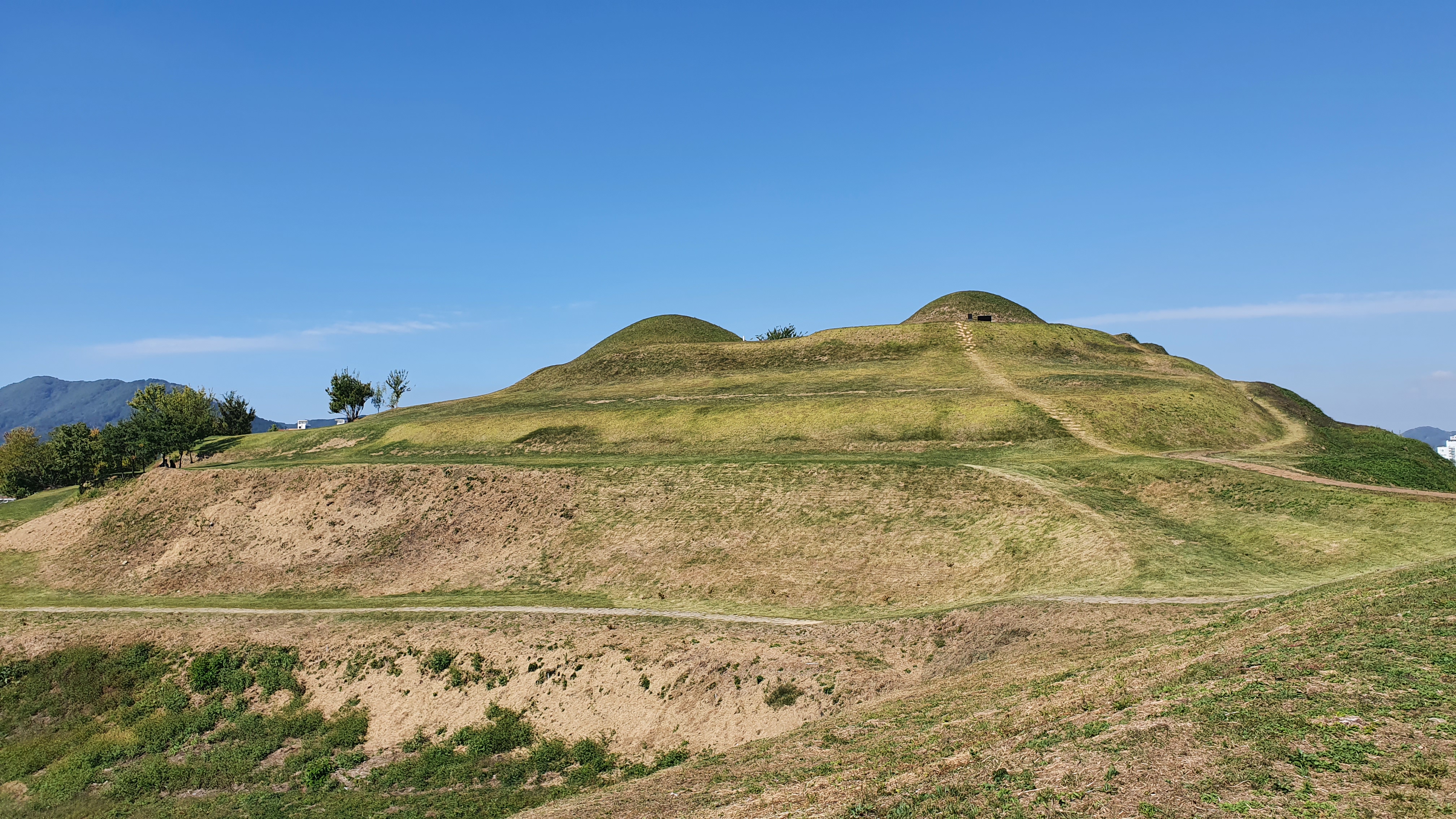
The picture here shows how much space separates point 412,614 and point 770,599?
19530mm

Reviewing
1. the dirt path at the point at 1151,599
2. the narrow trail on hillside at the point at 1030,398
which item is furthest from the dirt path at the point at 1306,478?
the dirt path at the point at 1151,599

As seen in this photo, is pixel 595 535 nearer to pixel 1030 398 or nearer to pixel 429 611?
pixel 429 611

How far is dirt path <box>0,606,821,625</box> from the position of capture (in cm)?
3800

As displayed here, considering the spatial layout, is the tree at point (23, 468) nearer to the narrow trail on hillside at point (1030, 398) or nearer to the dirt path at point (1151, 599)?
the narrow trail on hillside at point (1030, 398)

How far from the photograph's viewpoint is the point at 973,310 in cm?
11394

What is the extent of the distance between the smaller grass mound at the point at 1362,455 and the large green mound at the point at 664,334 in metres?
74.8

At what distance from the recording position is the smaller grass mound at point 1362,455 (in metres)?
49.7

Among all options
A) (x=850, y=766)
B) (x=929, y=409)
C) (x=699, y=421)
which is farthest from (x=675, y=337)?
(x=850, y=766)

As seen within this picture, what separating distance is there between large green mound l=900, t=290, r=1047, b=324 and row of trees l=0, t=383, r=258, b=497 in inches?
3627

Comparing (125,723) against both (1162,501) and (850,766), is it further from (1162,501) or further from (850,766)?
(1162,501)

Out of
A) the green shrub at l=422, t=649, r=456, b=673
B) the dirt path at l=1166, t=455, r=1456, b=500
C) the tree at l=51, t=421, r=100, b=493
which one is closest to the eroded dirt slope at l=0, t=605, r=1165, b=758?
the green shrub at l=422, t=649, r=456, b=673

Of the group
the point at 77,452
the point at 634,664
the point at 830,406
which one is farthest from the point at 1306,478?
the point at 77,452

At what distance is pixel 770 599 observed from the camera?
41969 millimetres

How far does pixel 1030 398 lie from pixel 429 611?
54441 mm
